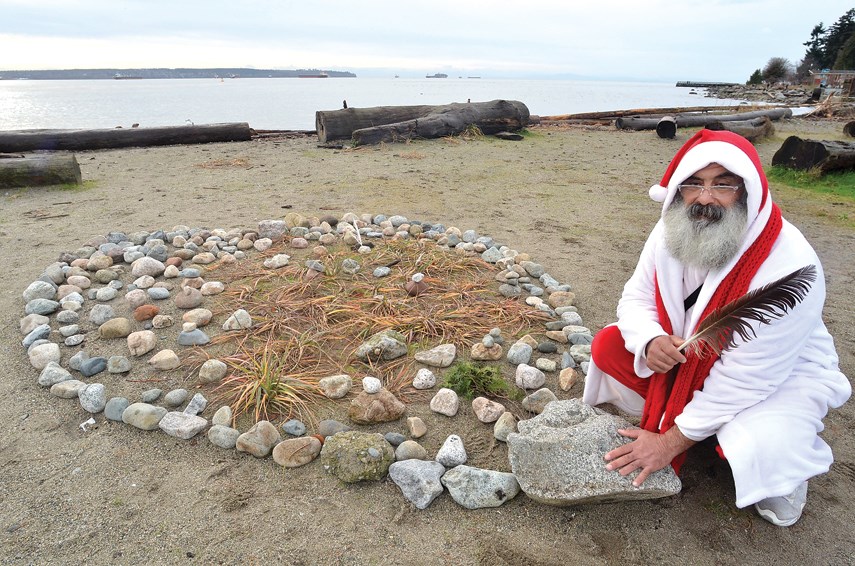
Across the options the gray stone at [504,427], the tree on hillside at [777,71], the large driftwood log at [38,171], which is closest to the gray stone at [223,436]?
the gray stone at [504,427]

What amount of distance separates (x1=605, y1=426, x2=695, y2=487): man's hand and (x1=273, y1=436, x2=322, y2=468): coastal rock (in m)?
1.21

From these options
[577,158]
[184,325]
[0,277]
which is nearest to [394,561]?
[184,325]

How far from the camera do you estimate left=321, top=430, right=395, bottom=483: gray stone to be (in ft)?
6.66

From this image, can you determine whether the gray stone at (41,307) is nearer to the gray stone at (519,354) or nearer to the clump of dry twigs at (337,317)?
the clump of dry twigs at (337,317)

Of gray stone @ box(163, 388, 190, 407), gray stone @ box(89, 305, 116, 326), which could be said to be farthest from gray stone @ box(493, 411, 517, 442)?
gray stone @ box(89, 305, 116, 326)

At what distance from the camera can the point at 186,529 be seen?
71.6 inches

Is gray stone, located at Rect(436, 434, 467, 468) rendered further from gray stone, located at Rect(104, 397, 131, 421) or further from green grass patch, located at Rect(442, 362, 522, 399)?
gray stone, located at Rect(104, 397, 131, 421)

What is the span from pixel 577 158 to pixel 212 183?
20.9 ft

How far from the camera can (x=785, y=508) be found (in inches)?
74.2

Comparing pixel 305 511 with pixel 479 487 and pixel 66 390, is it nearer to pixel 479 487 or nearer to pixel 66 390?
pixel 479 487

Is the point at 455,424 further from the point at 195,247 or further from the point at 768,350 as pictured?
the point at 195,247

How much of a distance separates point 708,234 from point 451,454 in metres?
1.35

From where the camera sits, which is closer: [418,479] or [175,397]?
[418,479]

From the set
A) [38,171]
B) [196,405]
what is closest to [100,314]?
[196,405]
